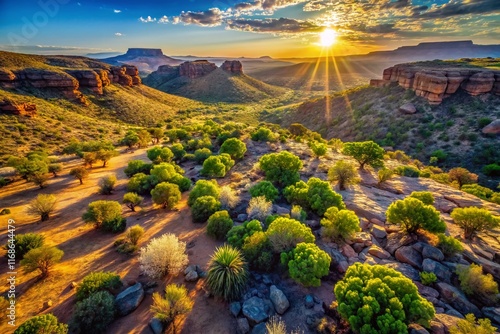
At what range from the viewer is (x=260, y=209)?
50.3 ft

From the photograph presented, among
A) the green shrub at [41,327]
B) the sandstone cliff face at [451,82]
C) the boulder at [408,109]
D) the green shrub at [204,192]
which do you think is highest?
the sandstone cliff face at [451,82]

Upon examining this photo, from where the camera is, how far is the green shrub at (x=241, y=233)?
12781mm

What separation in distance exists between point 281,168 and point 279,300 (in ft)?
42.0

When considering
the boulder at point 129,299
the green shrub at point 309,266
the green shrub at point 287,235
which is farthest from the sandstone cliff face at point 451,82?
the boulder at point 129,299

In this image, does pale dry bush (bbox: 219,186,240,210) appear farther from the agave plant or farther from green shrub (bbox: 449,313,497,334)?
green shrub (bbox: 449,313,497,334)

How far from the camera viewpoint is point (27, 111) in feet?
134

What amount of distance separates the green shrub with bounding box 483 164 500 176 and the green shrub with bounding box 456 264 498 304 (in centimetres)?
2796

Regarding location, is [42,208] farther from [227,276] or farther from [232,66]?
[232,66]

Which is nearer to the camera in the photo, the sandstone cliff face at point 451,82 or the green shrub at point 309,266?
the green shrub at point 309,266

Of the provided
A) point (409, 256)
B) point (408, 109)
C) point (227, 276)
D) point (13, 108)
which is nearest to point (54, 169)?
point (13, 108)

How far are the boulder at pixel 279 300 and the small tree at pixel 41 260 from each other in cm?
1097

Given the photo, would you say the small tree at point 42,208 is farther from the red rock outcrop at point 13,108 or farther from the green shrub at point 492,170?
the green shrub at point 492,170

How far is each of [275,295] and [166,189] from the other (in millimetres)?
12102

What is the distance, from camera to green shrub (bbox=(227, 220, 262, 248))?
12781mm
